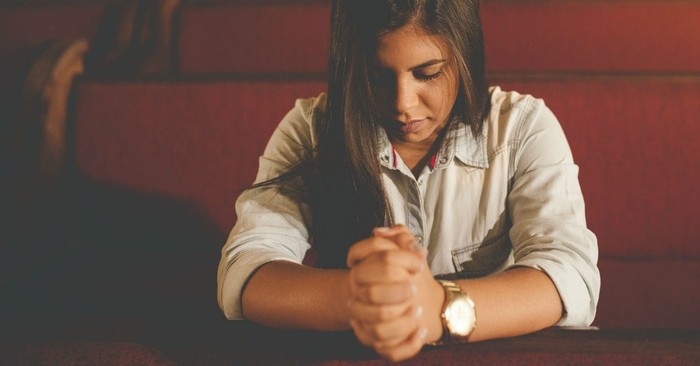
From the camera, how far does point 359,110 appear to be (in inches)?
30.1

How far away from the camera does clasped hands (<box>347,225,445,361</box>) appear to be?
1.54 ft

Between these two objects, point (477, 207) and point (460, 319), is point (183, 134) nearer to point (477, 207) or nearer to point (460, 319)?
point (477, 207)

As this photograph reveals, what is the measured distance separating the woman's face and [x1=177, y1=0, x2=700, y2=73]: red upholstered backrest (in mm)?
769

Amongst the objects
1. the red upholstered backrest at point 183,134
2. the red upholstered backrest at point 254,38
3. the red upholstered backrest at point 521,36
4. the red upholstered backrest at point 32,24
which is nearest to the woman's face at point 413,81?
the red upholstered backrest at point 183,134

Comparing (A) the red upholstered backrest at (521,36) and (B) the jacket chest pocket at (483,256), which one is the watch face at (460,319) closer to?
(B) the jacket chest pocket at (483,256)

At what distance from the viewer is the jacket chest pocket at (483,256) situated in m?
0.84

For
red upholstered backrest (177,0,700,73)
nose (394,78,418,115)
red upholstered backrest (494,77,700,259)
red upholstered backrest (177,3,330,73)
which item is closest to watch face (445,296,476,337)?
nose (394,78,418,115)

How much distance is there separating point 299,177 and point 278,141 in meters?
0.08

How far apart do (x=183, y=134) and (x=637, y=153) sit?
961 millimetres

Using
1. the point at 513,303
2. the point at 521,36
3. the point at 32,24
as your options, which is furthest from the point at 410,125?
the point at 32,24

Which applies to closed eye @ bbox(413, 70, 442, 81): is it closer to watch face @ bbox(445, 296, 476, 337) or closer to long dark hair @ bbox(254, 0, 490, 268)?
long dark hair @ bbox(254, 0, 490, 268)

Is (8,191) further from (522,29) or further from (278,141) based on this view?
(522,29)

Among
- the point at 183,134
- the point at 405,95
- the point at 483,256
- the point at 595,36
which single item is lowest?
the point at 483,256

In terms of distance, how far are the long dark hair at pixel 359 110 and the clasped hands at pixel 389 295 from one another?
11.3 inches
